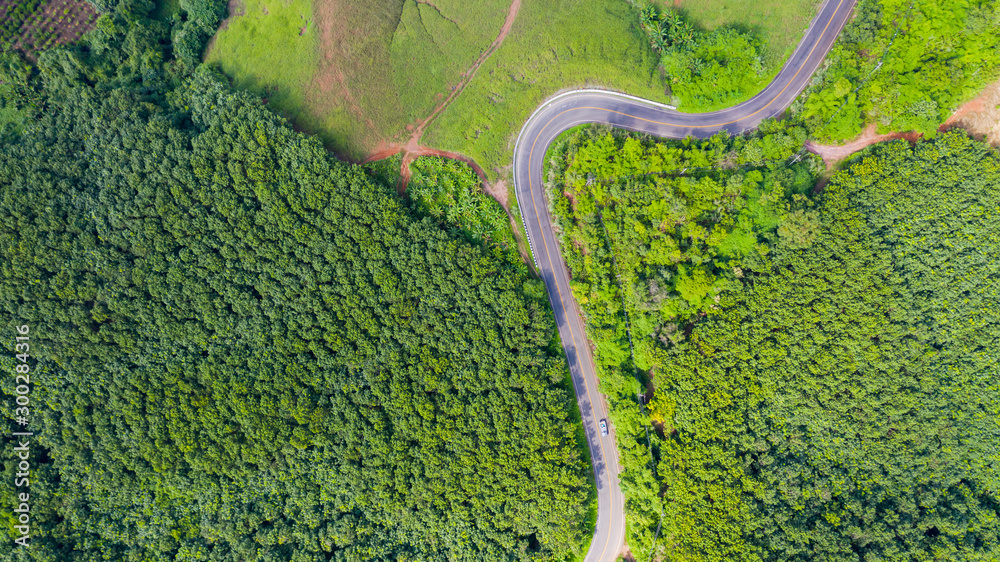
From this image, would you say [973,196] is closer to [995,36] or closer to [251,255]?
[995,36]

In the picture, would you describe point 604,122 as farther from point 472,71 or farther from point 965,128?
point 965,128

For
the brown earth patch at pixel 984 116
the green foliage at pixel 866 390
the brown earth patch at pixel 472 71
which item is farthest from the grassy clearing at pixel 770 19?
the brown earth patch at pixel 472 71

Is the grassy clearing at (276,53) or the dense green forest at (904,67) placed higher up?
the dense green forest at (904,67)

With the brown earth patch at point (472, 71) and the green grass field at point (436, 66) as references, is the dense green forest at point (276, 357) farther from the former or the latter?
the brown earth patch at point (472, 71)

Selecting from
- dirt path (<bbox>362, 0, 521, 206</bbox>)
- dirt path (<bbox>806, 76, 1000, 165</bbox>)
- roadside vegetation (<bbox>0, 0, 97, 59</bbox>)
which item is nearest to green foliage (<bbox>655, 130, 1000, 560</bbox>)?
dirt path (<bbox>806, 76, 1000, 165</bbox>)

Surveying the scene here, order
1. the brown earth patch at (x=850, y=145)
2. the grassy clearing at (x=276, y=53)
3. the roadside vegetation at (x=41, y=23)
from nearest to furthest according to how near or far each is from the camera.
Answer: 1. the brown earth patch at (x=850, y=145)
2. the grassy clearing at (x=276, y=53)
3. the roadside vegetation at (x=41, y=23)

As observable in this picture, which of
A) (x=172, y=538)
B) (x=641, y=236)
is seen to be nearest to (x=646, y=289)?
(x=641, y=236)

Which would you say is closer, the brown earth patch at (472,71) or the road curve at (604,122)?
the road curve at (604,122)
